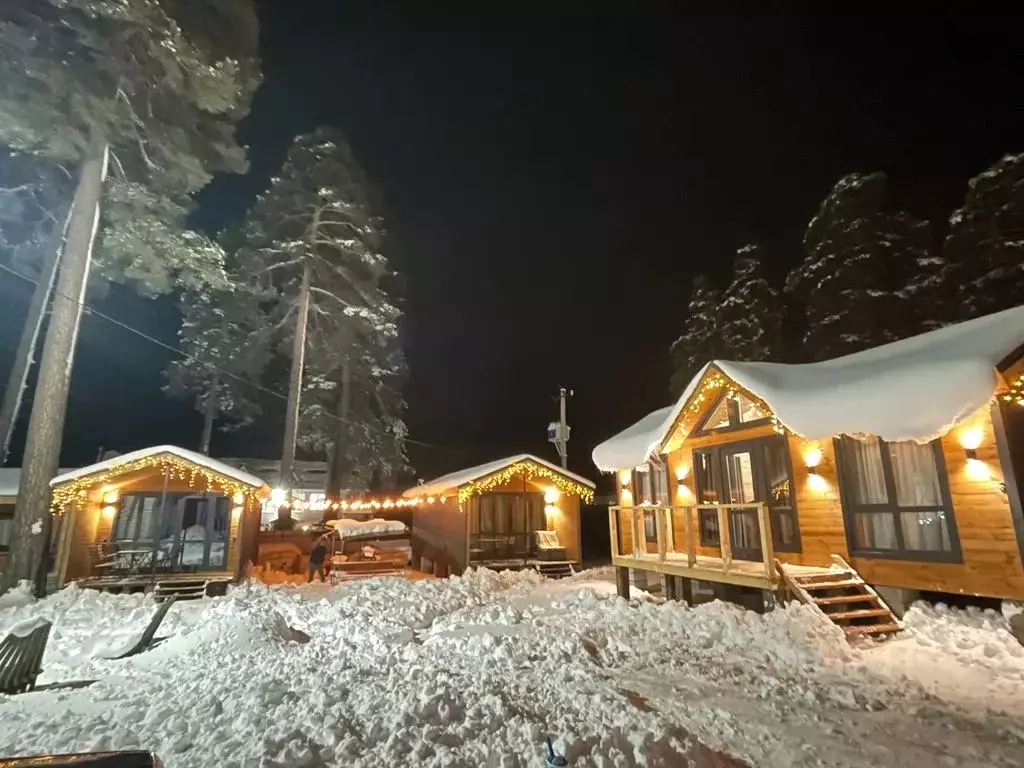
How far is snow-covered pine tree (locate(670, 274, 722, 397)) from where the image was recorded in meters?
27.9

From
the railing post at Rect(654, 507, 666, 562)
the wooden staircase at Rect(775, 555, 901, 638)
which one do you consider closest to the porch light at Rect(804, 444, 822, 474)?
the wooden staircase at Rect(775, 555, 901, 638)

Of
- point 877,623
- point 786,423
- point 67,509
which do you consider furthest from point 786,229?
point 67,509

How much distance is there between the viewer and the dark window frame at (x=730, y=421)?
12328 mm

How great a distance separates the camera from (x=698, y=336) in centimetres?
2875

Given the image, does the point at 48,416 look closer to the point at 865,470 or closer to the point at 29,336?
the point at 29,336

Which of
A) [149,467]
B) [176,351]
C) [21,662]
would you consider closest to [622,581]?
[21,662]

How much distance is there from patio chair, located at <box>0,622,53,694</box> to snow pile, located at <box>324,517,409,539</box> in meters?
12.3

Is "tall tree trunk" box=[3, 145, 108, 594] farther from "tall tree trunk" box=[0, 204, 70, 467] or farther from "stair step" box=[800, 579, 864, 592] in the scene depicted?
"stair step" box=[800, 579, 864, 592]

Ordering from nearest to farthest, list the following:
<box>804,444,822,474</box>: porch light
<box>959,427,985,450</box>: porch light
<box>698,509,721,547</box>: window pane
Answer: <box>959,427,985,450</box>: porch light
<box>804,444,822,474</box>: porch light
<box>698,509,721,547</box>: window pane

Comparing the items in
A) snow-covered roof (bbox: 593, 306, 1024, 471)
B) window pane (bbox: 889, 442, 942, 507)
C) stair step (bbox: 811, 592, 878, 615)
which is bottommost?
stair step (bbox: 811, 592, 878, 615)

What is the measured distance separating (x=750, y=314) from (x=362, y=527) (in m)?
20.8

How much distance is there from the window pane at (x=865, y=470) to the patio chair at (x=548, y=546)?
10.4 meters

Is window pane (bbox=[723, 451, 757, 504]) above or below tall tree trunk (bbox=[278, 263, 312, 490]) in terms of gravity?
below

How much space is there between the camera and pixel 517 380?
163ft
